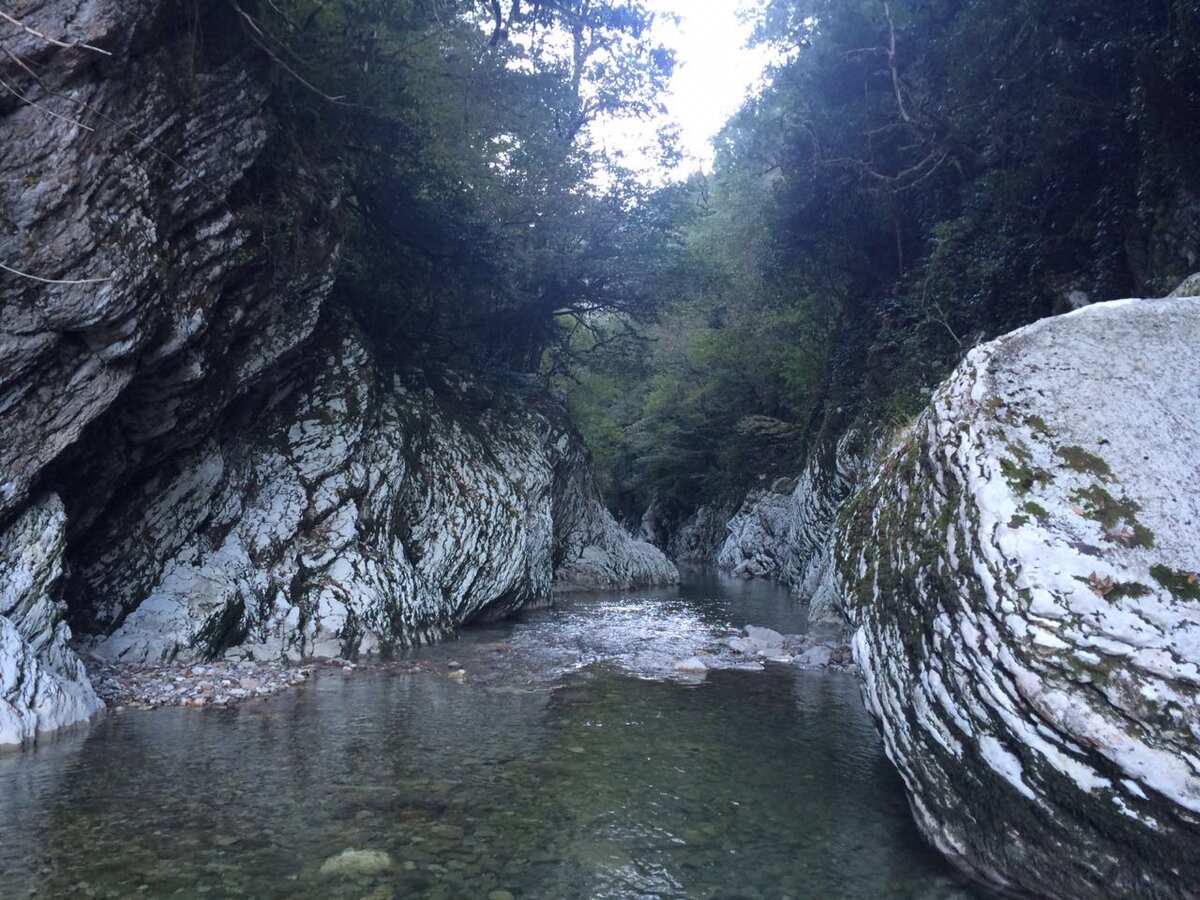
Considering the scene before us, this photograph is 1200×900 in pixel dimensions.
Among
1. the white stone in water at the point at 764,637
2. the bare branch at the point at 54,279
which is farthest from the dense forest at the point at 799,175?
the white stone in water at the point at 764,637

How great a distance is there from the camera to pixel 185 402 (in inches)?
333

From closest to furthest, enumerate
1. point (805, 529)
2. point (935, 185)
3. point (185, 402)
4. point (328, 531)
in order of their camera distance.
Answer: point (185, 402), point (328, 531), point (935, 185), point (805, 529)

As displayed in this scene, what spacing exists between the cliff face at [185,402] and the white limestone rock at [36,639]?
A: 19 mm

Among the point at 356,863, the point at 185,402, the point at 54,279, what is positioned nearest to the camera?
the point at 356,863

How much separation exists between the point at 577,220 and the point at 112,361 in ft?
41.0

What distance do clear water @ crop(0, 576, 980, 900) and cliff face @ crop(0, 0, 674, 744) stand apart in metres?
1.38

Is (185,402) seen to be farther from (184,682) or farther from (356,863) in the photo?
(356,863)

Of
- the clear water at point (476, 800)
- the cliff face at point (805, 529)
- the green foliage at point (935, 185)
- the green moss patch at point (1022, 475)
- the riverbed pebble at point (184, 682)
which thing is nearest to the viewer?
the green moss patch at point (1022, 475)

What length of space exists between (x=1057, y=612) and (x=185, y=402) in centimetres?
819

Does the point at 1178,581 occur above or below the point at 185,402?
below

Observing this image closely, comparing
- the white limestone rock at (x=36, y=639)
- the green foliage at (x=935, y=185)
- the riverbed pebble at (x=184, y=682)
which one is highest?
the green foliage at (x=935, y=185)

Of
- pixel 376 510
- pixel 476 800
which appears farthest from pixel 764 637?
pixel 476 800

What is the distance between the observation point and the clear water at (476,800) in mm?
3805

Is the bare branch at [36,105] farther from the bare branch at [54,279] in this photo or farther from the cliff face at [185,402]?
the bare branch at [54,279]
